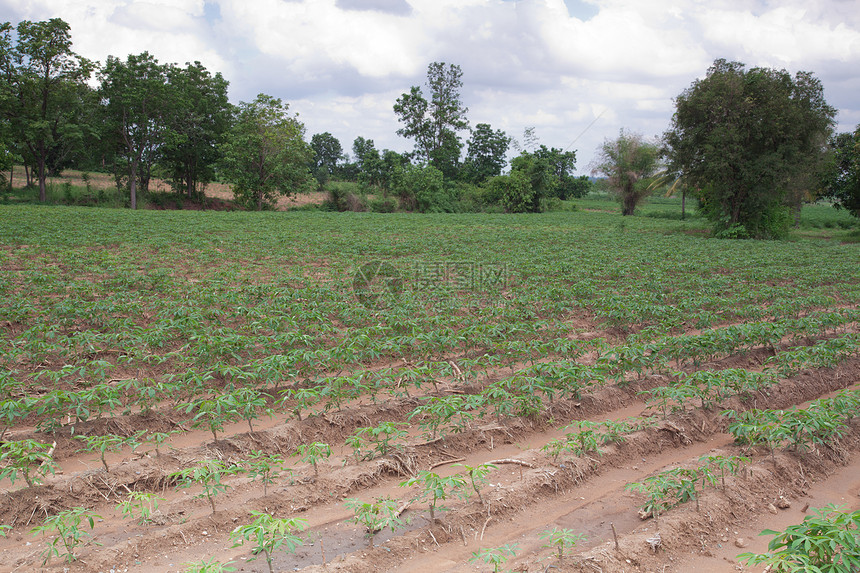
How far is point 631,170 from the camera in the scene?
150 ft

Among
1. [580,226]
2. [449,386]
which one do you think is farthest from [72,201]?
[449,386]

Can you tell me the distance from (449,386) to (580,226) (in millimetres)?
25730

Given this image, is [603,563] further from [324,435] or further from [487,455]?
[324,435]

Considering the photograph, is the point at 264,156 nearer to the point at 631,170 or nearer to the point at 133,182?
the point at 133,182

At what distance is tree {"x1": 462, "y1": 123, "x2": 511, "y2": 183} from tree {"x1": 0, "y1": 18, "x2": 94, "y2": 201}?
37.3m

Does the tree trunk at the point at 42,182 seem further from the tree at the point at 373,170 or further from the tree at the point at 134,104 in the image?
the tree at the point at 373,170

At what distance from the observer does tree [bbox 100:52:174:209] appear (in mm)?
35531

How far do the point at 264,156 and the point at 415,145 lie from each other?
76.3 feet

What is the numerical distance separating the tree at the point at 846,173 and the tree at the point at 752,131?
4.52 m

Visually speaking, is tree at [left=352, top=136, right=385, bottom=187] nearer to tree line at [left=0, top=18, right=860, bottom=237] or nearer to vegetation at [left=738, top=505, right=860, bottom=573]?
tree line at [left=0, top=18, right=860, bottom=237]

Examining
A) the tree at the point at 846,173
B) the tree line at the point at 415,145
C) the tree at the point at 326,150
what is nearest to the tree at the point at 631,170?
the tree line at the point at 415,145

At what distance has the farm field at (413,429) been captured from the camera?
11.8 feet

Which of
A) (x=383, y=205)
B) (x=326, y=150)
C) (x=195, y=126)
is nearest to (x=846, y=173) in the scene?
(x=383, y=205)

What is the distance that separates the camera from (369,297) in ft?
34.4
